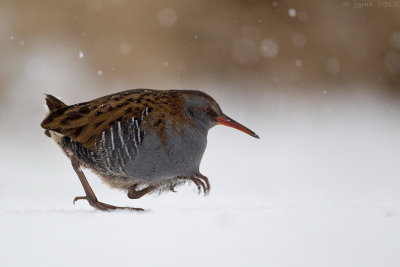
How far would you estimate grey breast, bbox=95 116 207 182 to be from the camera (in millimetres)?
3479

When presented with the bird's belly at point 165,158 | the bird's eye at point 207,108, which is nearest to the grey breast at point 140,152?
the bird's belly at point 165,158

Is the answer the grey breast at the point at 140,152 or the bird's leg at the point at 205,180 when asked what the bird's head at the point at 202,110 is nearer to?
the grey breast at the point at 140,152

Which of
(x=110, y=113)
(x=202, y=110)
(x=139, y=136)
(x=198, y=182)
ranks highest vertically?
(x=202, y=110)

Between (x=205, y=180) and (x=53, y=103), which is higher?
(x=53, y=103)

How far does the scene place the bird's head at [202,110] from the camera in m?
3.74

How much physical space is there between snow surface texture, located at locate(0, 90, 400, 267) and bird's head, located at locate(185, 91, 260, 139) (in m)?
0.56

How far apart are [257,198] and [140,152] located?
10.8 ft

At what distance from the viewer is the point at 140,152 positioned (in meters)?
3.47

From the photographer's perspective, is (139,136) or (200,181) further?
(200,181)

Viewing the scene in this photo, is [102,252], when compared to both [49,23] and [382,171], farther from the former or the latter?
[49,23]

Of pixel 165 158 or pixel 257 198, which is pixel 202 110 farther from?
pixel 257 198

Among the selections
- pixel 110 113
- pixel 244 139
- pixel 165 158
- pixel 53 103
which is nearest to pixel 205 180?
pixel 165 158

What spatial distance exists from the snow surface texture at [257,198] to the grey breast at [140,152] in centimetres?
24

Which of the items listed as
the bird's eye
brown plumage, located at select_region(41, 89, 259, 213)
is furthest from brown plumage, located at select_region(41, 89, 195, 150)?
the bird's eye
